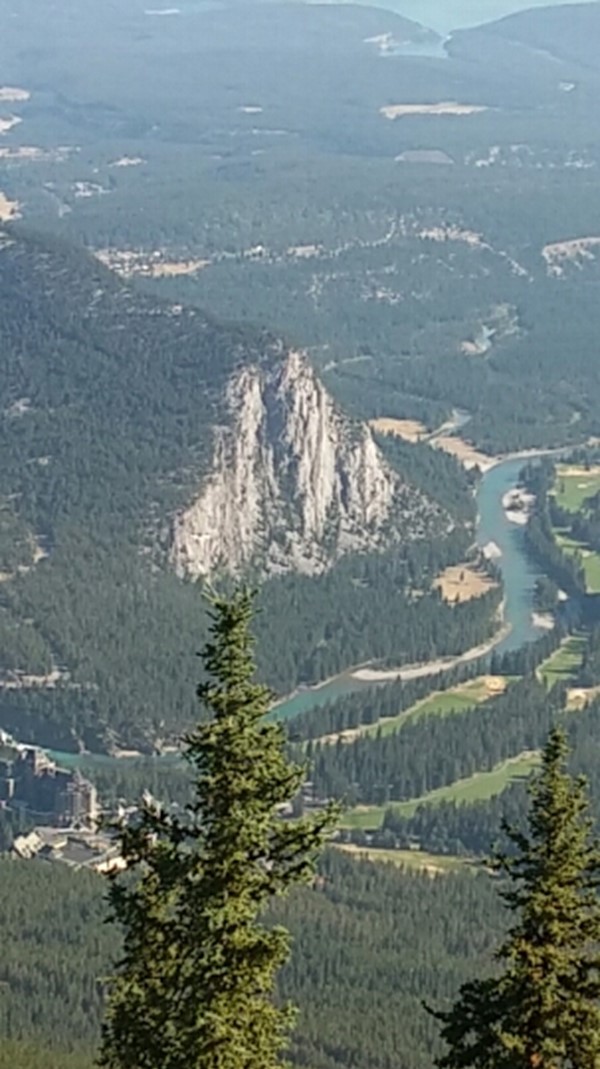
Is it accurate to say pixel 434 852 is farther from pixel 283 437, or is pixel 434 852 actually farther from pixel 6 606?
pixel 283 437

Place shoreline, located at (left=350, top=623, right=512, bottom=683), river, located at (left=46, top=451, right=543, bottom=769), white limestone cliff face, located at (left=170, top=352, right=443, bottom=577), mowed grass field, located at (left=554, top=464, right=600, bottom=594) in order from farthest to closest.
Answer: mowed grass field, located at (left=554, top=464, right=600, bottom=594)
white limestone cliff face, located at (left=170, top=352, right=443, bottom=577)
shoreline, located at (left=350, top=623, right=512, bottom=683)
river, located at (left=46, top=451, right=543, bottom=769)

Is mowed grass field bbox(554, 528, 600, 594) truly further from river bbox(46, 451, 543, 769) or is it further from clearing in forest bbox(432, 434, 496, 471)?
clearing in forest bbox(432, 434, 496, 471)

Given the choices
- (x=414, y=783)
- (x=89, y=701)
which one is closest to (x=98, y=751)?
(x=89, y=701)

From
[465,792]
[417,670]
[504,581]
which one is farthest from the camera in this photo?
[504,581]

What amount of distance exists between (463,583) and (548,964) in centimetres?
10752

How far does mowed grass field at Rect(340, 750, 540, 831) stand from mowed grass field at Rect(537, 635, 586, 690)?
470 inches

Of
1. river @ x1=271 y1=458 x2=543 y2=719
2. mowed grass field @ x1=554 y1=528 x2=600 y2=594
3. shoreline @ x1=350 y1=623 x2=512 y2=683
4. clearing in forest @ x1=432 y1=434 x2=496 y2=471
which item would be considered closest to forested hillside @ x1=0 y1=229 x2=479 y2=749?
shoreline @ x1=350 y1=623 x2=512 y2=683

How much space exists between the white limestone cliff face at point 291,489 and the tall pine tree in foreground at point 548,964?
104 meters

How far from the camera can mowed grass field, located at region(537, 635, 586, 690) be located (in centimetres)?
11562

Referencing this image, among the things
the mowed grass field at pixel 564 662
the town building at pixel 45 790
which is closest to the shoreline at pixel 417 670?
the mowed grass field at pixel 564 662

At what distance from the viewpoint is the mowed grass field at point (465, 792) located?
95.4 metres

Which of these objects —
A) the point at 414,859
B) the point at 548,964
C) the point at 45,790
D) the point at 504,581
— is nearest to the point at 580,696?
the point at 504,581

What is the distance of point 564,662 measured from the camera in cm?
11906

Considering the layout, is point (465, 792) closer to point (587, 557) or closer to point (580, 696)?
point (580, 696)
